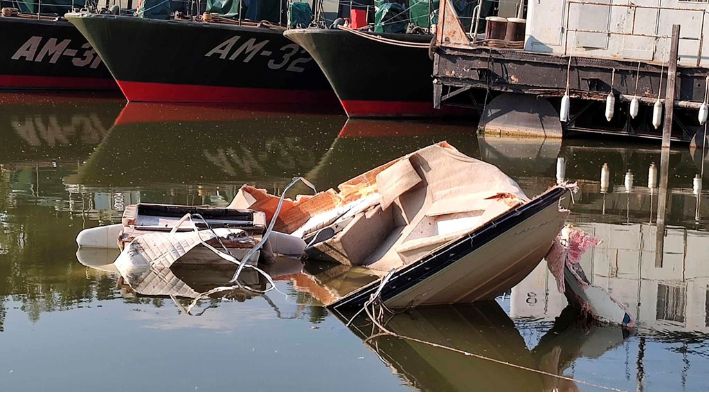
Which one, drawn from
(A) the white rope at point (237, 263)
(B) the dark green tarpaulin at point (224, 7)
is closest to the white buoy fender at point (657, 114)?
(B) the dark green tarpaulin at point (224, 7)

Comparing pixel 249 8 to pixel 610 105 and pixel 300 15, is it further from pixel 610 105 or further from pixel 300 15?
pixel 610 105

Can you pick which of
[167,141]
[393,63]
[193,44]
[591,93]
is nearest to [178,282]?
[167,141]

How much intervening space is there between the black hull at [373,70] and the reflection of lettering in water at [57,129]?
3424 mm

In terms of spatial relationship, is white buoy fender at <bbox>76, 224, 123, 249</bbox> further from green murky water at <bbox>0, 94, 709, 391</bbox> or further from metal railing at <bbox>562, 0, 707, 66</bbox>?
metal railing at <bbox>562, 0, 707, 66</bbox>

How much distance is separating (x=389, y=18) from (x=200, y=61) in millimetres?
3803

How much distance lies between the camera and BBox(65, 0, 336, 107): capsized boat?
71.8 ft

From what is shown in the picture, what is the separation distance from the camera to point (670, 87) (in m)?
16.9

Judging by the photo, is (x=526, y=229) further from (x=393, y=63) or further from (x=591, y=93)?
(x=393, y=63)

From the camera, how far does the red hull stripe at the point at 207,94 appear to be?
2269cm

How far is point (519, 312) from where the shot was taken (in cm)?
873

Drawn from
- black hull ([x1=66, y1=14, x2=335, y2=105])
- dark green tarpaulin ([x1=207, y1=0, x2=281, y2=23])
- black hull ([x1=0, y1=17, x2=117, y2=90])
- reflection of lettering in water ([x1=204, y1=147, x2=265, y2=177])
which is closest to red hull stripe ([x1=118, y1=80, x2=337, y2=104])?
black hull ([x1=66, y1=14, x2=335, y2=105])

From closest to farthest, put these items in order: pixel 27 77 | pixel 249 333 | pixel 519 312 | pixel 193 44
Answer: pixel 249 333 → pixel 519 312 → pixel 193 44 → pixel 27 77

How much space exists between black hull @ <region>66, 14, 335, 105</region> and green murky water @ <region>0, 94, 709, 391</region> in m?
7.08

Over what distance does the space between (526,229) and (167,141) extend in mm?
9980
